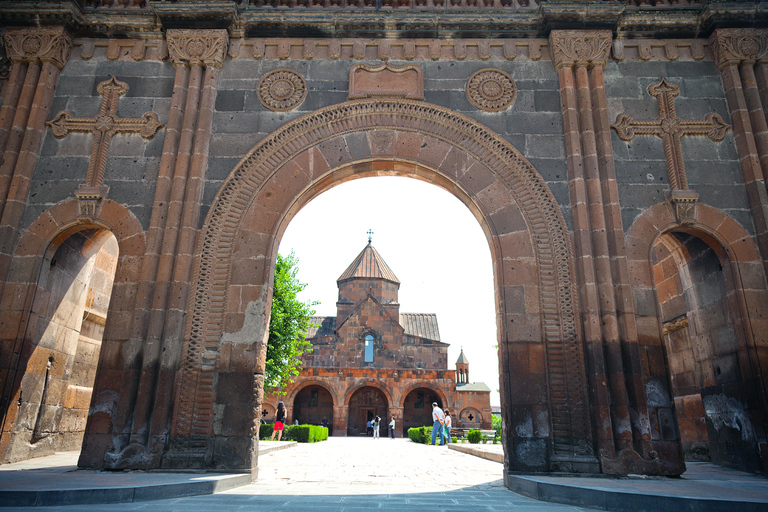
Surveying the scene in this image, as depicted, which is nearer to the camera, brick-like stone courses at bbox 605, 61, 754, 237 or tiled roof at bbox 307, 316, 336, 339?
brick-like stone courses at bbox 605, 61, 754, 237

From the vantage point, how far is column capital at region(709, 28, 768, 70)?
29.7ft

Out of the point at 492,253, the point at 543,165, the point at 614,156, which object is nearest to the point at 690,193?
the point at 614,156

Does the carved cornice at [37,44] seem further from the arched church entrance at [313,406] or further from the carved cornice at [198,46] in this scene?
the arched church entrance at [313,406]

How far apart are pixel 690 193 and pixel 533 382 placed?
417cm

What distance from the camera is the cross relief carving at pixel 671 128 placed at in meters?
8.58

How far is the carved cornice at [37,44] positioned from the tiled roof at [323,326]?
32225 millimetres

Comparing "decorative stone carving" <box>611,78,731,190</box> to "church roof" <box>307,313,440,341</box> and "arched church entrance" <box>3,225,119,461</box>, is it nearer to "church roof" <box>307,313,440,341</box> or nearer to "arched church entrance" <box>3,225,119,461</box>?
"arched church entrance" <box>3,225,119,461</box>

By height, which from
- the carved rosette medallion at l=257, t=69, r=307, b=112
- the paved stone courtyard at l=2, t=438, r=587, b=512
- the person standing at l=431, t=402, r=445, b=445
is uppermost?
the carved rosette medallion at l=257, t=69, r=307, b=112

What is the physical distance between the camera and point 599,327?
25.1 ft

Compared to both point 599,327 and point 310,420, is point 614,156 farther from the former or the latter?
point 310,420

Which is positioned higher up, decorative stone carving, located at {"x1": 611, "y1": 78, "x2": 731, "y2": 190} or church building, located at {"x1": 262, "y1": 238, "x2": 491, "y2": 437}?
decorative stone carving, located at {"x1": 611, "y1": 78, "x2": 731, "y2": 190}

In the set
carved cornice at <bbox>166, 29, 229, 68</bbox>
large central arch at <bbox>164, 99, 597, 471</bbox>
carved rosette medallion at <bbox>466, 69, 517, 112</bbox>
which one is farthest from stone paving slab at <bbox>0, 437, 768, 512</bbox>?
carved cornice at <bbox>166, 29, 229, 68</bbox>

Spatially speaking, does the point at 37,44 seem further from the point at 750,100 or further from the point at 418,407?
the point at 418,407

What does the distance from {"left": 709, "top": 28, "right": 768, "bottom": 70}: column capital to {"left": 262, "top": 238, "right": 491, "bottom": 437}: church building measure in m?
27.3
